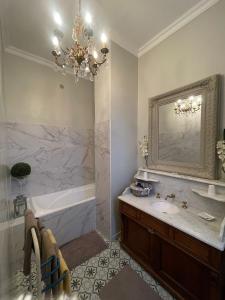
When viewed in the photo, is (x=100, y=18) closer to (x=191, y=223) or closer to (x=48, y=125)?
(x=48, y=125)

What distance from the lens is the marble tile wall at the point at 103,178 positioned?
6.93ft

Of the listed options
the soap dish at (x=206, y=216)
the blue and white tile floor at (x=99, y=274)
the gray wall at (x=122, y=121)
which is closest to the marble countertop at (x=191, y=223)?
the soap dish at (x=206, y=216)

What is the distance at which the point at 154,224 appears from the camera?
1.48 meters

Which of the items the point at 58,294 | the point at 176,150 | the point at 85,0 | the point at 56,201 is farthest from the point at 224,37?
the point at 56,201

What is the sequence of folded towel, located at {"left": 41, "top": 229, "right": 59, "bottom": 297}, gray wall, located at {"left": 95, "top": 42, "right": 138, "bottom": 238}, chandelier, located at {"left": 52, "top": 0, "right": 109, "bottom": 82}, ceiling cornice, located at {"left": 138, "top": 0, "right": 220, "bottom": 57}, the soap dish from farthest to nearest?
1. gray wall, located at {"left": 95, "top": 42, "right": 138, "bottom": 238}
2. ceiling cornice, located at {"left": 138, "top": 0, "right": 220, "bottom": 57}
3. the soap dish
4. chandelier, located at {"left": 52, "top": 0, "right": 109, "bottom": 82}
5. folded towel, located at {"left": 41, "top": 229, "right": 59, "bottom": 297}

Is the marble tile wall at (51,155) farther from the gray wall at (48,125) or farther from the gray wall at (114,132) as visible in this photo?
the gray wall at (114,132)

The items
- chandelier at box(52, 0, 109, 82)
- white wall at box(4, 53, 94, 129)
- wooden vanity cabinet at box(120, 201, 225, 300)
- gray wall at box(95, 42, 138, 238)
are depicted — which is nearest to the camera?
wooden vanity cabinet at box(120, 201, 225, 300)

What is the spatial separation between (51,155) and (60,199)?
0.82 metres

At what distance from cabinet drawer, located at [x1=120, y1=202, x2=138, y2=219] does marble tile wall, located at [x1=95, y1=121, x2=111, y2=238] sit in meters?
0.30

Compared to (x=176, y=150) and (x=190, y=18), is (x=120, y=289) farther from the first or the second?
(x=190, y=18)

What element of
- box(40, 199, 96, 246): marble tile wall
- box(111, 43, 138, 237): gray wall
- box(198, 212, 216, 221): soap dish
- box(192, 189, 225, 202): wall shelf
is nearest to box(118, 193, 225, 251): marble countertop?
box(198, 212, 216, 221): soap dish

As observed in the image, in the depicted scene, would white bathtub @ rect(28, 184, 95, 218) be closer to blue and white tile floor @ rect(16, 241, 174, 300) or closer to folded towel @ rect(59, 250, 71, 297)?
blue and white tile floor @ rect(16, 241, 174, 300)

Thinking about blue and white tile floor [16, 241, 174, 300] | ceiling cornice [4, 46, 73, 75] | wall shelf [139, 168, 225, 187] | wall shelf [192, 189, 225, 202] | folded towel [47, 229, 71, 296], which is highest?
ceiling cornice [4, 46, 73, 75]

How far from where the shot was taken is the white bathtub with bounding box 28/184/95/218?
7.32ft
